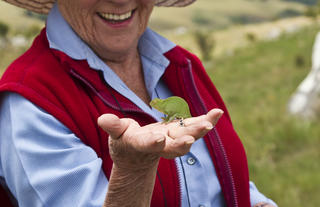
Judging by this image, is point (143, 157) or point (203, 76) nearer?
point (143, 157)

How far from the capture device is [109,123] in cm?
144

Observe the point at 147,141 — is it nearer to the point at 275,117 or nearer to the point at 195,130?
the point at 195,130

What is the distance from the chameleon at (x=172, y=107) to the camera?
2.07 m

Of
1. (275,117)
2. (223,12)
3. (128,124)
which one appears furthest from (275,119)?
(223,12)

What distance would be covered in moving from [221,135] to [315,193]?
3.26 metres

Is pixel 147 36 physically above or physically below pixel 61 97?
above

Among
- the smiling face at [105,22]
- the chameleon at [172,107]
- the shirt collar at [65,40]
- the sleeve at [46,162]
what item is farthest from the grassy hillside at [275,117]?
the sleeve at [46,162]

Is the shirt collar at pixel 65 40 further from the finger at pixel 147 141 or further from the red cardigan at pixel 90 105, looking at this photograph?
the finger at pixel 147 141

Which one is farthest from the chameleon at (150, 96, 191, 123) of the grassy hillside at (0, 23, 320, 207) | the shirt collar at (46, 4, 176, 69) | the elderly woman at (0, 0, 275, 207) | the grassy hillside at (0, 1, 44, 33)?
the grassy hillside at (0, 1, 44, 33)

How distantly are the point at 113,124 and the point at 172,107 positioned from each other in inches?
26.1

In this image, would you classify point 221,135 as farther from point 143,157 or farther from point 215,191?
point 143,157

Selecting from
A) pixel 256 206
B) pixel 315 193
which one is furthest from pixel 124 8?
pixel 315 193

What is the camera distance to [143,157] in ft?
5.17

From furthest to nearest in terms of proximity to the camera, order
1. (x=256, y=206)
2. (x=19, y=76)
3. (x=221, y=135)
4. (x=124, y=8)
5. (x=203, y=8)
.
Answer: (x=203, y=8) → (x=256, y=206) → (x=221, y=135) → (x=124, y=8) → (x=19, y=76)
